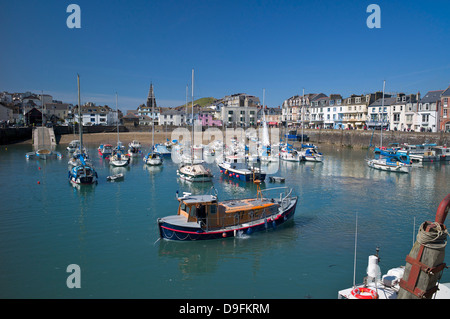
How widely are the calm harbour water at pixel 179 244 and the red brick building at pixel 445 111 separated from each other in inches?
1869

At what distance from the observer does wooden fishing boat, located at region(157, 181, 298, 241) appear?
21.1 meters

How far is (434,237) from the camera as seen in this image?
675cm

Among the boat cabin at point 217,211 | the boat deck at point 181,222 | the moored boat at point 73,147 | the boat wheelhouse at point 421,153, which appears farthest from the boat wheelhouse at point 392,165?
the moored boat at point 73,147

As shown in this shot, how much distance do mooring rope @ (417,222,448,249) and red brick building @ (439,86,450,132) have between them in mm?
84573

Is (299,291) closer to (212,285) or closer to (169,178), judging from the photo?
(212,285)

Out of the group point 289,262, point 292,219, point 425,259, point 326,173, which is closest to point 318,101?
point 326,173

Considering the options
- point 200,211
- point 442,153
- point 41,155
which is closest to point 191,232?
point 200,211

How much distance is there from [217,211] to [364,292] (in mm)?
11576

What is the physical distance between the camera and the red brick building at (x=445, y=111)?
76.2 meters

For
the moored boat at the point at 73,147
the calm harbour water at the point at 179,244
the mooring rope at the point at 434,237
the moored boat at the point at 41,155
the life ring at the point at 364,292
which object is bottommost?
the calm harbour water at the point at 179,244

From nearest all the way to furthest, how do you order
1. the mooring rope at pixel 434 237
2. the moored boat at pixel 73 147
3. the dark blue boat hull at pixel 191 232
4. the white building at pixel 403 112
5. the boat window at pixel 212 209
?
the mooring rope at pixel 434 237 → the dark blue boat hull at pixel 191 232 → the boat window at pixel 212 209 → the moored boat at pixel 73 147 → the white building at pixel 403 112

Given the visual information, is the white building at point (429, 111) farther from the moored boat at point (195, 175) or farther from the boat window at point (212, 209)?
the boat window at point (212, 209)

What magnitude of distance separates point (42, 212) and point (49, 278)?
12810 millimetres

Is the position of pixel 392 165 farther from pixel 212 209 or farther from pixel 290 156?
pixel 212 209
